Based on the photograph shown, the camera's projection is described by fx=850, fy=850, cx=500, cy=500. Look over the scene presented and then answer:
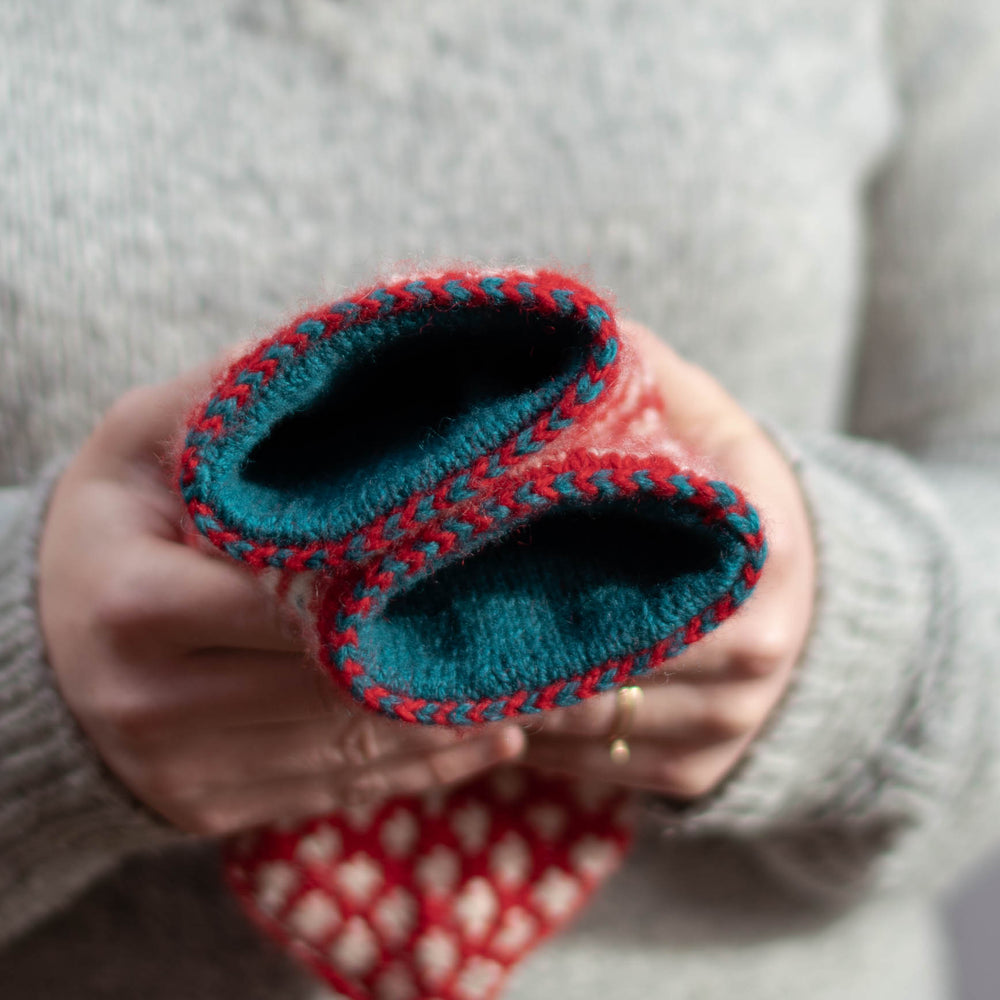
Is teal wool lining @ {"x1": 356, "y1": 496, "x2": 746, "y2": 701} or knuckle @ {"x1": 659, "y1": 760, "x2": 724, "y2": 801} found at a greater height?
teal wool lining @ {"x1": 356, "y1": 496, "x2": 746, "y2": 701}

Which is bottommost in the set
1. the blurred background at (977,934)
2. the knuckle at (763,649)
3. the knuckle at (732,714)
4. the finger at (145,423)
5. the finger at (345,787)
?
the blurred background at (977,934)

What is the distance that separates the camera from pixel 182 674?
374 millimetres

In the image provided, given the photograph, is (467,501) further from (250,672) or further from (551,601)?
(250,672)

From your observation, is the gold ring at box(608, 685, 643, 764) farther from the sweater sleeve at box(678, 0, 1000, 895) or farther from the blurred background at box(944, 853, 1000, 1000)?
the blurred background at box(944, 853, 1000, 1000)

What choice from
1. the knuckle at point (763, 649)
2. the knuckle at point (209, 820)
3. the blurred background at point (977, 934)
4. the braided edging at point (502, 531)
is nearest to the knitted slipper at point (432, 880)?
the knuckle at point (209, 820)

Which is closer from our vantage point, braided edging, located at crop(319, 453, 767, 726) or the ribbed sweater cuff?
braided edging, located at crop(319, 453, 767, 726)

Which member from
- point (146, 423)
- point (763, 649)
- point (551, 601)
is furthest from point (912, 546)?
point (146, 423)

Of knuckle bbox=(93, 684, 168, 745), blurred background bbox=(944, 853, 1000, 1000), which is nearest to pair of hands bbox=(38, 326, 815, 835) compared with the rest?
knuckle bbox=(93, 684, 168, 745)

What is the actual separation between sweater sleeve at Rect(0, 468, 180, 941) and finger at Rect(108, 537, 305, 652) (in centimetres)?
11

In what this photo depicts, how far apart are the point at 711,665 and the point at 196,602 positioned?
236 mm

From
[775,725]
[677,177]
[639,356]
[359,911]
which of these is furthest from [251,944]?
[677,177]

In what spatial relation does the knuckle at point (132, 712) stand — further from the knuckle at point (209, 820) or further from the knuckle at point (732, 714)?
the knuckle at point (732, 714)

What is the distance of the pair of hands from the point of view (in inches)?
13.7

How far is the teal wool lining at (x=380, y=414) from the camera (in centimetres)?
25
